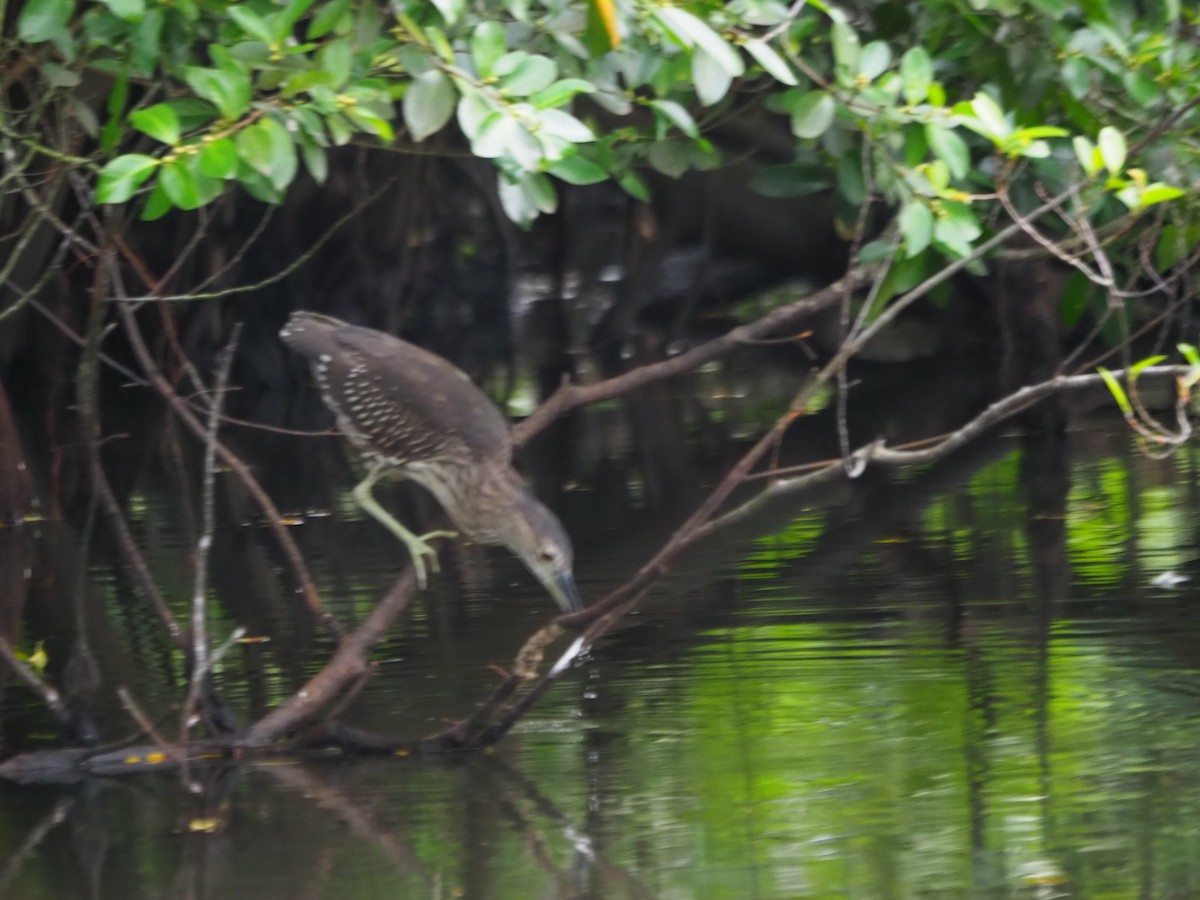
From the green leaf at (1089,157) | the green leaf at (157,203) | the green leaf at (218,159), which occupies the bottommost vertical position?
the green leaf at (1089,157)

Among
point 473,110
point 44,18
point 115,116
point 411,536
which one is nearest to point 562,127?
point 473,110

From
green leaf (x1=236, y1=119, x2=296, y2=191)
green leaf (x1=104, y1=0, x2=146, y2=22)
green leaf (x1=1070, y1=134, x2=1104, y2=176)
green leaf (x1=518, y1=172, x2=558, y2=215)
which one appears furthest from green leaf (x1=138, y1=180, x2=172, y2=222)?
green leaf (x1=1070, y1=134, x2=1104, y2=176)

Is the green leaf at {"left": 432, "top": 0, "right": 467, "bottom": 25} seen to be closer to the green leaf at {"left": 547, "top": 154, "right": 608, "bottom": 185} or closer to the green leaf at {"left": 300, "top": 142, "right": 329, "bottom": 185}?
the green leaf at {"left": 547, "top": 154, "right": 608, "bottom": 185}

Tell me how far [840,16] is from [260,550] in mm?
3796

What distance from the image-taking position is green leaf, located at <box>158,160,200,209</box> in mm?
3646

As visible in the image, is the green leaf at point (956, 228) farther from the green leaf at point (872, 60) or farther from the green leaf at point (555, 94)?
the green leaf at point (555, 94)

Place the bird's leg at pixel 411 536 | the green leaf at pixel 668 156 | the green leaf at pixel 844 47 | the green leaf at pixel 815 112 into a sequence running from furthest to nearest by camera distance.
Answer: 1. the green leaf at pixel 668 156
2. the bird's leg at pixel 411 536
3. the green leaf at pixel 815 112
4. the green leaf at pixel 844 47

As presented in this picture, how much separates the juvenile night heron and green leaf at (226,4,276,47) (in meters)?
1.59

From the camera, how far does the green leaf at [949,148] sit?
4.05m

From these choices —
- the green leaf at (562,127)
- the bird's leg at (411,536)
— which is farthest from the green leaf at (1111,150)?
the bird's leg at (411,536)

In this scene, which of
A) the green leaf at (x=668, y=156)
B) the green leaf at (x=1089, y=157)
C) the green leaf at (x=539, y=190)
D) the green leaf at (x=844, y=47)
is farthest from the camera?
Answer: the green leaf at (x=668, y=156)

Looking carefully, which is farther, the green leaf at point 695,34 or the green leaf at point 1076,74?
the green leaf at point 1076,74

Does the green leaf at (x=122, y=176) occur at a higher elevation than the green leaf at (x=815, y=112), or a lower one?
lower

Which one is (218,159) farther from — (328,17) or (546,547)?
(546,547)
